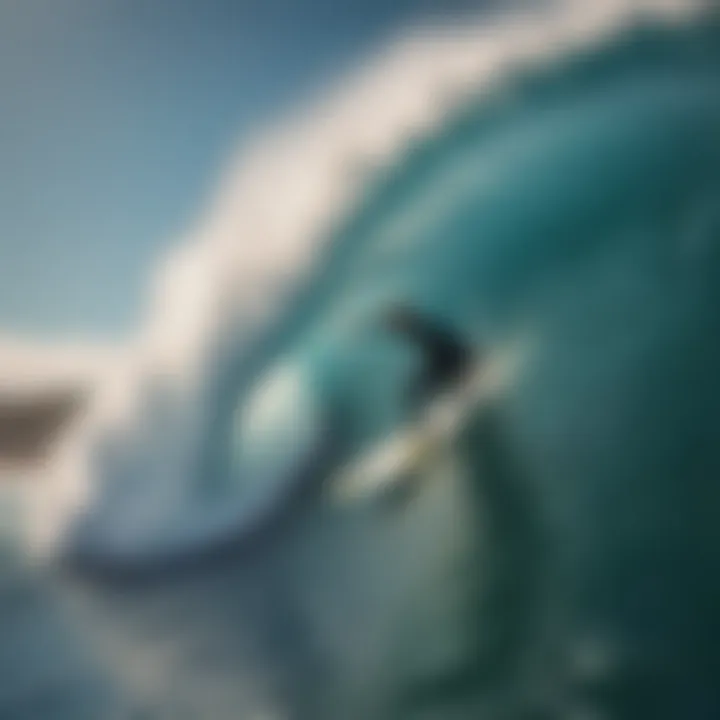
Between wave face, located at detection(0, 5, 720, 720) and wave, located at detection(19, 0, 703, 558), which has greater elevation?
wave, located at detection(19, 0, 703, 558)

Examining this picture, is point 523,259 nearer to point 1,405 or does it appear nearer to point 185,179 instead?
point 185,179

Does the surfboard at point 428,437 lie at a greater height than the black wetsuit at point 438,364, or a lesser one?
lesser

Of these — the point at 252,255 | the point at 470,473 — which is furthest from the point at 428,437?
the point at 252,255

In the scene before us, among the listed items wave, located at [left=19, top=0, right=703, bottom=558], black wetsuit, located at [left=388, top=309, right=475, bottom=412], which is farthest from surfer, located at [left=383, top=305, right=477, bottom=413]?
wave, located at [left=19, top=0, right=703, bottom=558]

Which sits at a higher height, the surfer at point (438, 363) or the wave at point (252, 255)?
the wave at point (252, 255)

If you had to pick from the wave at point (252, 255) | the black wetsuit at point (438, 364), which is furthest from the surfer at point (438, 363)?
the wave at point (252, 255)

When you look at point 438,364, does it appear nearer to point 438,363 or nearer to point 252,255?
point 438,363

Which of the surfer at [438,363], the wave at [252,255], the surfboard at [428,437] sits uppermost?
the wave at [252,255]

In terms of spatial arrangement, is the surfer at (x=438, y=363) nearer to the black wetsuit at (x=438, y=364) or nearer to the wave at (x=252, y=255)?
the black wetsuit at (x=438, y=364)

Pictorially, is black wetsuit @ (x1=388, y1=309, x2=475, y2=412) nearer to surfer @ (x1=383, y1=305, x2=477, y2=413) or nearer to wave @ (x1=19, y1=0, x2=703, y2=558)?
surfer @ (x1=383, y1=305, x2=477, y2=413)
